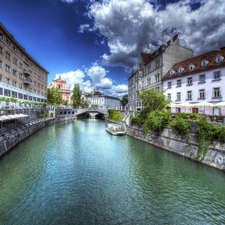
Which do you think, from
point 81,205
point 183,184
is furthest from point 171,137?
point 81,205

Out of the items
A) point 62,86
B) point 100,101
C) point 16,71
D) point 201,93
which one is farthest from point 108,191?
point 100,101

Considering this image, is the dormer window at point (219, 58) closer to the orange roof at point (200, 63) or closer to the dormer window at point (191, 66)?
the orange roof at point (200, 63)

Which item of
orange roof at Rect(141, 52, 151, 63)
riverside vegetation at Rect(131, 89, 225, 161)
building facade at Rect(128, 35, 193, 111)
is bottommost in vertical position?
riverside vegetation at Rect(131, 89, 225, 161)

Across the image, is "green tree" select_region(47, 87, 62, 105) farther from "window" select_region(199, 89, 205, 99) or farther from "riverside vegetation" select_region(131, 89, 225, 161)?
"window" select_region(199, 89, 205, 99)

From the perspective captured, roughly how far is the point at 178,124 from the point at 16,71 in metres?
45.1

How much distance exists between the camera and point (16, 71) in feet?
139

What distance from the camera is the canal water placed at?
27.9 feet

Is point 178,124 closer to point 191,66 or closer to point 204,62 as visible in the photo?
point 204,62

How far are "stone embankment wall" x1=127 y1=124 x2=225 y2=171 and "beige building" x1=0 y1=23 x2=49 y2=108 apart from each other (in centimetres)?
3507

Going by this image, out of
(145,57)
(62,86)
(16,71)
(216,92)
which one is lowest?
(216,92)

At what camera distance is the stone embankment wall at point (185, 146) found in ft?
47.3

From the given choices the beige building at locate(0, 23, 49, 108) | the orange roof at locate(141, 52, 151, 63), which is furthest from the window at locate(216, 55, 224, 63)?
the beige building at locate(0, 23, 49, 108)

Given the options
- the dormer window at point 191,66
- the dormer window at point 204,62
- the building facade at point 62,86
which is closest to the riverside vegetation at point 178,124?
the dormer window at point 191,66

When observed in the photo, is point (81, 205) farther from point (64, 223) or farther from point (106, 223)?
point (106, 223)
